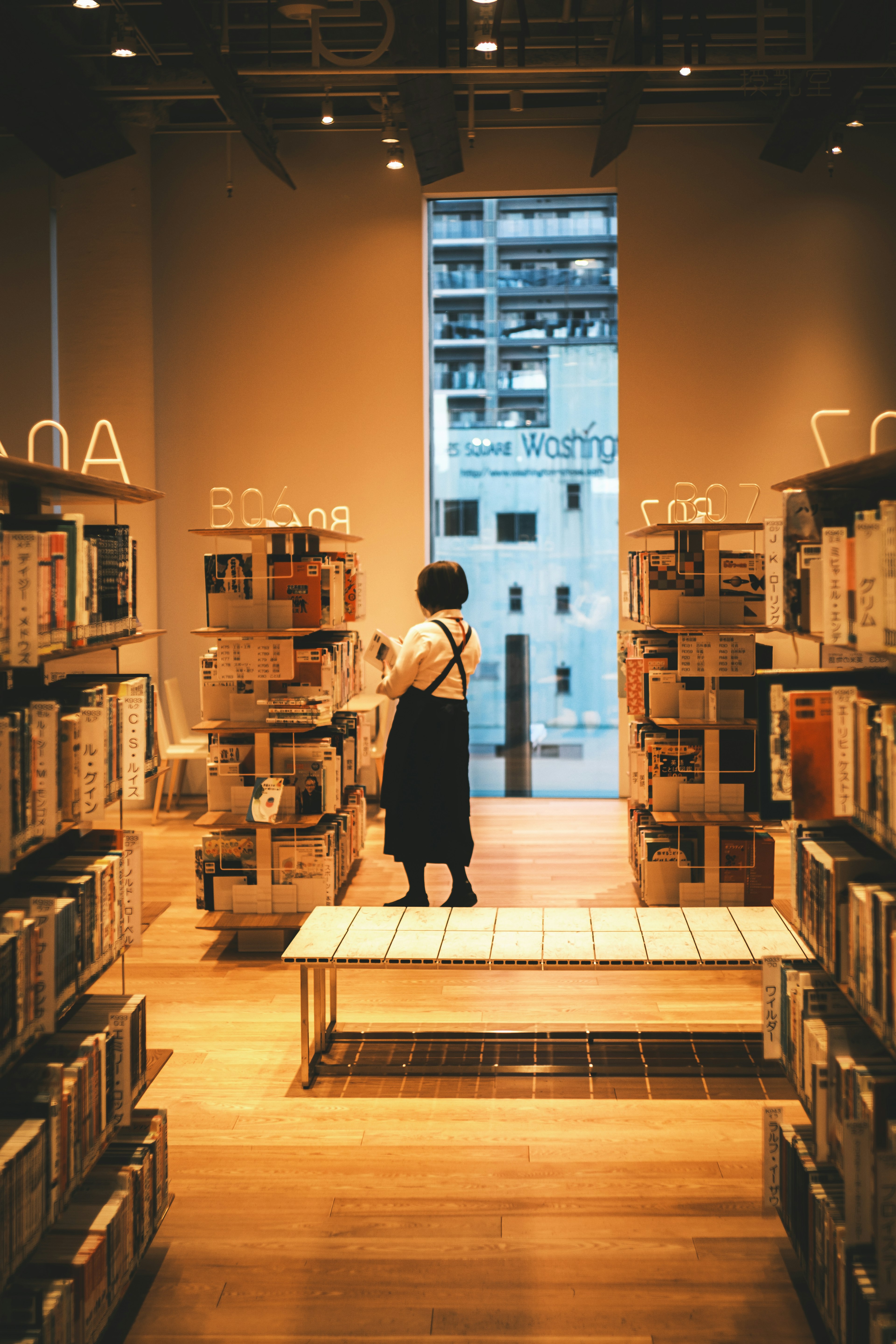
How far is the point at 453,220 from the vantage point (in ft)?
27.3

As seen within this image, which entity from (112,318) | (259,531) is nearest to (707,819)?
(259,531)

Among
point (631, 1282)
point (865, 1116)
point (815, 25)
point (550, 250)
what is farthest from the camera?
point (550, 250)

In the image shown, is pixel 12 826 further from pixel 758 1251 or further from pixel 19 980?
pixel 758 1251

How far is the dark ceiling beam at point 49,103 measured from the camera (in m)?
5.51

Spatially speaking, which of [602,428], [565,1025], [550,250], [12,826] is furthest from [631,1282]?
[550,250]

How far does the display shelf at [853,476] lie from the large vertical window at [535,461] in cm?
572

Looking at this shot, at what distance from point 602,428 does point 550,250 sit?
4.64ft

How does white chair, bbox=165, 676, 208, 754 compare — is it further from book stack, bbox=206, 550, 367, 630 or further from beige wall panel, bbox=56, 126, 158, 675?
book stack, bbox=206, 550, 367, 630

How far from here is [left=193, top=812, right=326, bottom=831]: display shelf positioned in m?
4.79

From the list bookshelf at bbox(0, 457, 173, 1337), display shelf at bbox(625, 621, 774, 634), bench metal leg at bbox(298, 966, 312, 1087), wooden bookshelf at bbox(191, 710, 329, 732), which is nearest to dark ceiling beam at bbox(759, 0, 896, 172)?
display shelf at bbox(625, 621, 774, 634)

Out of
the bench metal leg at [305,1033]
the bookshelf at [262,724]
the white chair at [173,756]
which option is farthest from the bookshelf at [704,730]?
the white chair at [173,756]

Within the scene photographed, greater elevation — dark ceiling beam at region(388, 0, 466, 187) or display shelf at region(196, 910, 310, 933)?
dark ceiling beam at region(388, 0, 466, 187)

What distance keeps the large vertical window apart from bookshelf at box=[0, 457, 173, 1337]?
580 cm

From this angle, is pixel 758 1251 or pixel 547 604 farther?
pixel 547 604
